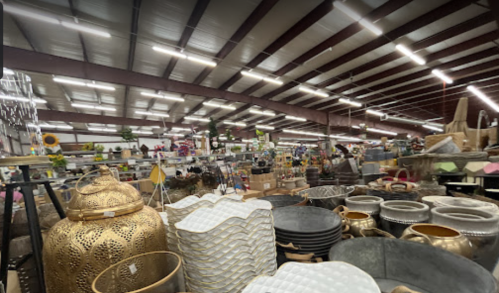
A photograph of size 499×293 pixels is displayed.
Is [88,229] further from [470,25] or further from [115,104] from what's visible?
[115,104]

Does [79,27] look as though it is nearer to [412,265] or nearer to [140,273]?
[140,273]

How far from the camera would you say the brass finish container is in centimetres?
49

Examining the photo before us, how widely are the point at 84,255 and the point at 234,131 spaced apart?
13.3 metres

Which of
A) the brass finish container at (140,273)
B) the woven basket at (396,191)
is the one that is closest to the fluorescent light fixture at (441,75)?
the woven basket at (396,191)

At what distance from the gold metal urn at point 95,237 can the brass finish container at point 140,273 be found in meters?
0.04

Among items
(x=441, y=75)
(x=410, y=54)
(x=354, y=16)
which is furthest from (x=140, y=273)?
(x=441, y=75)

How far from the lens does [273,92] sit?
7.60 meters

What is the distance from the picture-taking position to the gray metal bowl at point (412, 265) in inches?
21.4

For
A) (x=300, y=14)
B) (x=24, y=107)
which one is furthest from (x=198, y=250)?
(x=300, y=14)

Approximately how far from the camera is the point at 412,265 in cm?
66

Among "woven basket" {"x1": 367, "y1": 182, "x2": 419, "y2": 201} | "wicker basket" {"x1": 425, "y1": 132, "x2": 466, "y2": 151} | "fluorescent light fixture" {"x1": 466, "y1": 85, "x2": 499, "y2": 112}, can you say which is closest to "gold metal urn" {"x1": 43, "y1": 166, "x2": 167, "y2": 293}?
"woven basket" {"x1": 367, "y1": 182, "x2": 419, "y2": 201}

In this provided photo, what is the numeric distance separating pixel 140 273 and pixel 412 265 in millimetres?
888

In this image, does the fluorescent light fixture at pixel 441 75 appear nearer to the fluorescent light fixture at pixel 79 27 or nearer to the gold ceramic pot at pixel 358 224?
the gold ceramic pot at pixel 358 224

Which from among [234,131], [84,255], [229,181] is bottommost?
[229,181]
